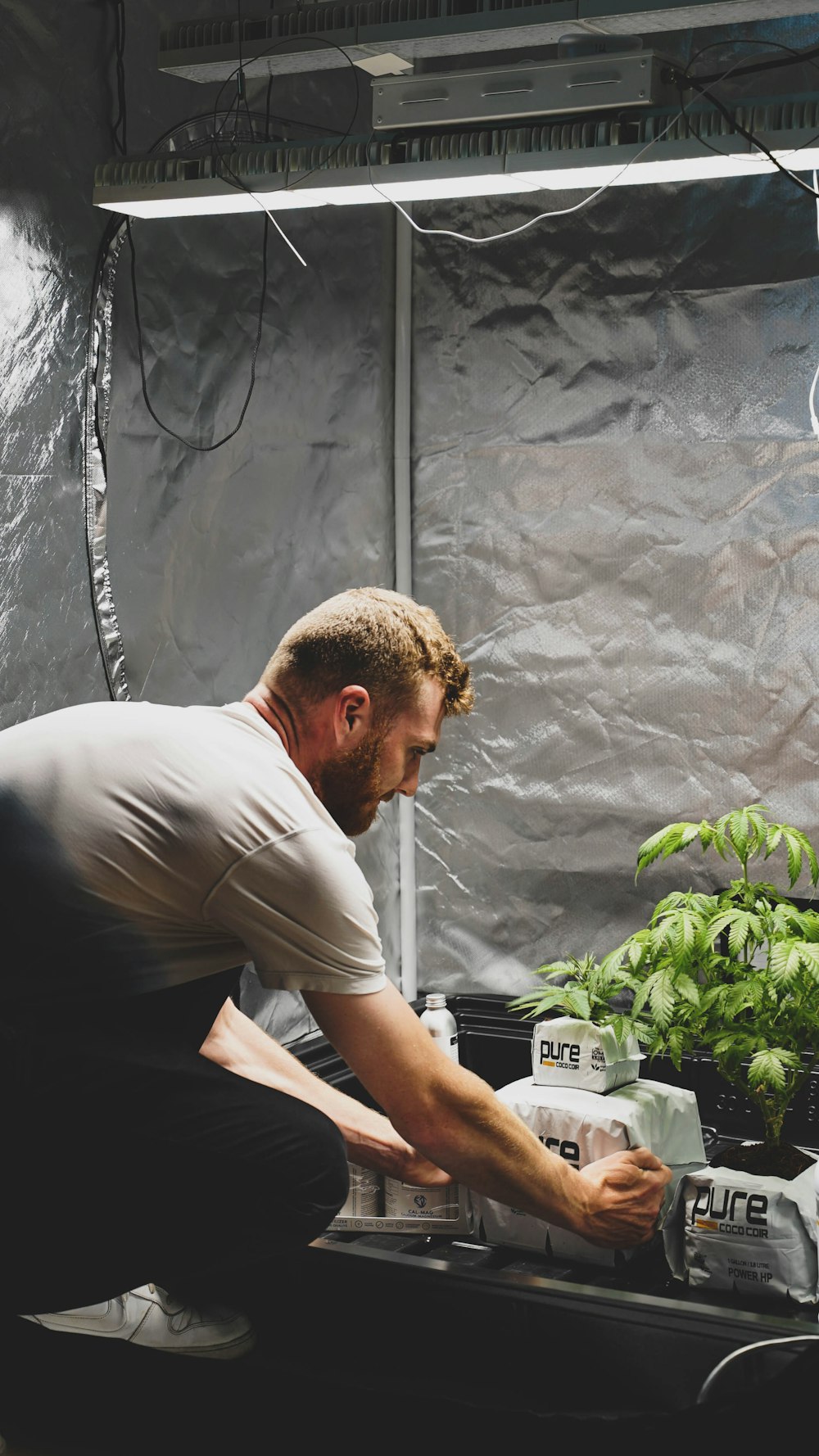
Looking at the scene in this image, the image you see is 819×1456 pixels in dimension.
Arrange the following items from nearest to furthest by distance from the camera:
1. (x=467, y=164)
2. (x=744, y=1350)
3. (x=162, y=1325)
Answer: (x=744, y=1350)
(x=162, y=1325)
(x=467, y=164)

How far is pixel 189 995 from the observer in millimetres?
1726

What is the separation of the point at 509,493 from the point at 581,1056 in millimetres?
1395

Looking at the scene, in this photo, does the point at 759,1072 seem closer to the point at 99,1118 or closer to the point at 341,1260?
the point at 341,1260

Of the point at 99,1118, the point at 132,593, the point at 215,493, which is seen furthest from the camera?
the point at 215,493

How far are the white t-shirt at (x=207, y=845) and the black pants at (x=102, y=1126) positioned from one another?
4 cm

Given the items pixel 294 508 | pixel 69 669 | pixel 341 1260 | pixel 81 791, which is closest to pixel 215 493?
pixel 294 508

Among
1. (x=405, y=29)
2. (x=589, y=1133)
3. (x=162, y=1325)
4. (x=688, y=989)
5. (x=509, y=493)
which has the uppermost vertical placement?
(x=405, y=29)

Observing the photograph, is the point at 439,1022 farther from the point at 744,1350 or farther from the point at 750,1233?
the point at 744,1350

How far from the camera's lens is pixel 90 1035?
162cm

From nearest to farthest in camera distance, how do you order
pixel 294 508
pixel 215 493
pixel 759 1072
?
pixel 759 1072
pixel 215 493
pixel 294 508

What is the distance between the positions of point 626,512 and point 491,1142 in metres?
1.62

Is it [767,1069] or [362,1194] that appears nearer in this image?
[767,1069]

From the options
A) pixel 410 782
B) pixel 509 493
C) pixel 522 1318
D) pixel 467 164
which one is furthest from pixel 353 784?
pixel 509 493

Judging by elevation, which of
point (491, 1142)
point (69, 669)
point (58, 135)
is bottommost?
point (491, 1142)
